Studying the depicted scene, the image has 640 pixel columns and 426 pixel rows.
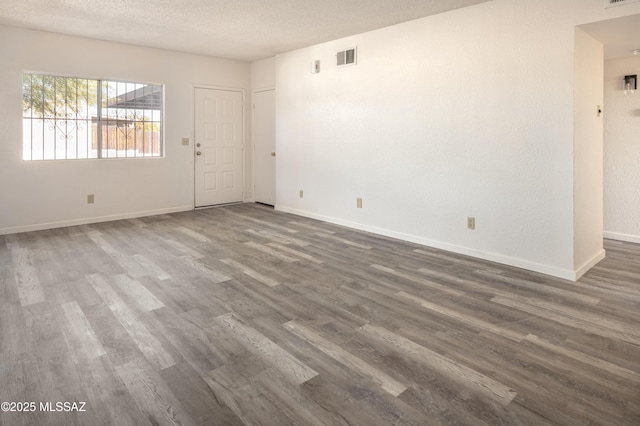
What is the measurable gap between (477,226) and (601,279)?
118 centimetres

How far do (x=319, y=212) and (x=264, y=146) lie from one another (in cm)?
196

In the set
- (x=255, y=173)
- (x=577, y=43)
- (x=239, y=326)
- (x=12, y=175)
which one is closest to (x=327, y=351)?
(x=239, y=326)

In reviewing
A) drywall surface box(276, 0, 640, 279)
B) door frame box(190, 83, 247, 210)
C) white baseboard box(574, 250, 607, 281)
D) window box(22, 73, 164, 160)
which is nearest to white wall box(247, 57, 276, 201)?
door frame box(190, 83, 247, 210)

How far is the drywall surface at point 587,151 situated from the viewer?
3.75m

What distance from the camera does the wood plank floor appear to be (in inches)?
76.7

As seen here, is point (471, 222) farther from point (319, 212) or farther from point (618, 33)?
point (319, 212)

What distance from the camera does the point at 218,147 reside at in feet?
24.5

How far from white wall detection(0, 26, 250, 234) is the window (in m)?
0.12

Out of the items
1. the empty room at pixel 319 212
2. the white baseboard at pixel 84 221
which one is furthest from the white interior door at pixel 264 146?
the white baseboard at pixel 84 221

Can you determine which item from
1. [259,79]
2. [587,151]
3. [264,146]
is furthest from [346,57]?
[587,151]

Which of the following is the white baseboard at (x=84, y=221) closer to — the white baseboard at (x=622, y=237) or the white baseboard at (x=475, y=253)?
the white baseboard at (x=475, y=253)

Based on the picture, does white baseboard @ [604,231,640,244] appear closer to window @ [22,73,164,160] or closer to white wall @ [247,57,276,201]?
white wall @ [247,57,276,201]

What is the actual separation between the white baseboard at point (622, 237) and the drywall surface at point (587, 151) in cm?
119

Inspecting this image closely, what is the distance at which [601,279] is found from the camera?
3.79 meters
